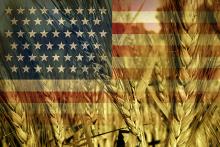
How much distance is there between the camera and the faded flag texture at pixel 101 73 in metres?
1.42

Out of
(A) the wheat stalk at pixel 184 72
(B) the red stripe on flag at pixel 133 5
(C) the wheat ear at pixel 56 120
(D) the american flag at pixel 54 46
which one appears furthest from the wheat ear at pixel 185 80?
(C) the wheat ear at pixel 56 120

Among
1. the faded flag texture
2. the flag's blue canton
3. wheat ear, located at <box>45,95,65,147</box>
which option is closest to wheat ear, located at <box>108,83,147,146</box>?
the faded flag texture

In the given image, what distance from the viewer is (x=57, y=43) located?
1.44m

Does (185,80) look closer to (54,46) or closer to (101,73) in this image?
(101,73)

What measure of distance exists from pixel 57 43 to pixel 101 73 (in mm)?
249

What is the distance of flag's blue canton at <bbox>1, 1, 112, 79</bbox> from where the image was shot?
1435 mm

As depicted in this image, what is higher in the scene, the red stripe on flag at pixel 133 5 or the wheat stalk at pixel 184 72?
the red stripe on flag at pixel 133 5

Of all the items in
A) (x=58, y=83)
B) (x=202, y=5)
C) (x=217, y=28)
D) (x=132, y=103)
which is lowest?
(x=132, y=103)

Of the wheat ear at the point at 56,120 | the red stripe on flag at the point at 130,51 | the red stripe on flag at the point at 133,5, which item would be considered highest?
the red stripe on flag at the point at 133,5

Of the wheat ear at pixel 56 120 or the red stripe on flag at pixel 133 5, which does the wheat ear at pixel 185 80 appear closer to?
the red stripe on flag at pixel 133 5

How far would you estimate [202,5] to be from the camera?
141 cm

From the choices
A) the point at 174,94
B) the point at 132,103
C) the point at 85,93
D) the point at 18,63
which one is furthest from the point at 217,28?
the point at 18,63

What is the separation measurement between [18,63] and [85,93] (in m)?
0.35

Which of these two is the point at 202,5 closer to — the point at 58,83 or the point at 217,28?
the point at 217,28
